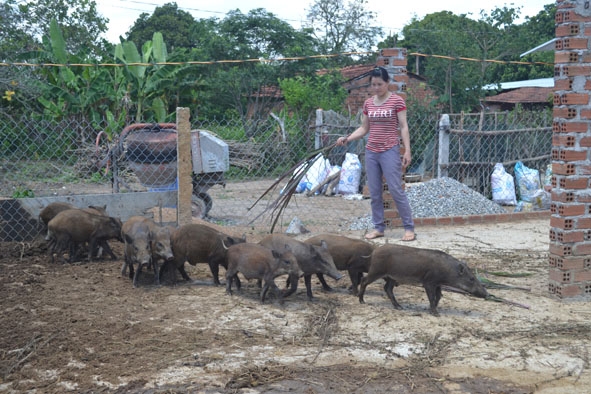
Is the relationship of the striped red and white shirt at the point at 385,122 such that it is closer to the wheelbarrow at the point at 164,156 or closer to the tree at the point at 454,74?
the wheelbarrow at the point at 164,156

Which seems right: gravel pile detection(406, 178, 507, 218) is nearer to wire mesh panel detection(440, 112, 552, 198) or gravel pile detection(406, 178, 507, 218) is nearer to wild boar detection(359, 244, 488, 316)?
wire mesh panel detection(440, 112, 552, 198)

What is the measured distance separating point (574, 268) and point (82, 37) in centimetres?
2629

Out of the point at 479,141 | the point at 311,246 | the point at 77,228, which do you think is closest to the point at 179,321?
the point at 311,246

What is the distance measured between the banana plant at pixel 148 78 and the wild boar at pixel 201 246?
1275cm

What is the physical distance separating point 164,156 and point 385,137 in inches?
135

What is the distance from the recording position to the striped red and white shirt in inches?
314

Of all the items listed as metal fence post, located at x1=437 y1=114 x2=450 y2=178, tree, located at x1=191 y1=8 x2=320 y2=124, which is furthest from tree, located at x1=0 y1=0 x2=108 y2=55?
metal fence post, located at x1=437 y1=114 x2=450 y2=178

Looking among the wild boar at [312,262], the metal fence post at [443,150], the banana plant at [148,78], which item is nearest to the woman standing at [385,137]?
the wild boar at [312,262]

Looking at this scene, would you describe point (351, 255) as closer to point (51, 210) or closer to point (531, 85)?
point (51, 210)

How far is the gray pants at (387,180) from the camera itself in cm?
808

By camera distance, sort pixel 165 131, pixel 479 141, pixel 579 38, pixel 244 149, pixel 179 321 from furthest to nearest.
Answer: pixel 479 141 < pixel 244 149 < pixel 165 131 < pixel 579 38 < pixel 179 321

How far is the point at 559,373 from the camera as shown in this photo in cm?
428

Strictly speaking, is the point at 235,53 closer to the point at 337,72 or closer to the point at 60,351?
the point at 337,72

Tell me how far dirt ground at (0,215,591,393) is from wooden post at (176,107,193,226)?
161 cm
